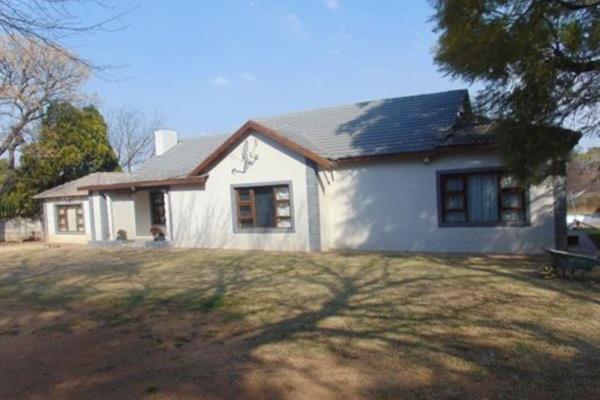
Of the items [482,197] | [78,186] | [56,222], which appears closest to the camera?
[482,197]

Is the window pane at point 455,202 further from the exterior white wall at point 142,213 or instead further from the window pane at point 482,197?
the exterior white wall at point 142,213

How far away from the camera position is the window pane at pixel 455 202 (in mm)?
14383

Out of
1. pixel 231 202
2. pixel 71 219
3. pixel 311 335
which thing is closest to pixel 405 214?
pixel 231 202

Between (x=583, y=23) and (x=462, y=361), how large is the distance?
7315mm

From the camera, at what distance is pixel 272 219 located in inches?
666

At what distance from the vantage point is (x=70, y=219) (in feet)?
84.9

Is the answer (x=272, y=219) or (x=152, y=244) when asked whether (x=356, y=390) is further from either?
(x=152, y=244)

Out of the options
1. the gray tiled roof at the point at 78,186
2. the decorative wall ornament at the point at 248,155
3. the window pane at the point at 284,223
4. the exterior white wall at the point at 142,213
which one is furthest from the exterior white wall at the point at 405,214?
the gray tiled roof at the point at 78,186

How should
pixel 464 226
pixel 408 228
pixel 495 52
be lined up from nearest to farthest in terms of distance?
pixel 495 52 < pixel 464 226 < pixel 408 228

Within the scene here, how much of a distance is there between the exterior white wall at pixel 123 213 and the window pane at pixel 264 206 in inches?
377

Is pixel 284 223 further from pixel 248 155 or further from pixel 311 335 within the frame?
pixel 311 335

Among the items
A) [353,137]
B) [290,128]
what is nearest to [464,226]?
[353,137]

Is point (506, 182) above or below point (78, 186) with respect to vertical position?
below

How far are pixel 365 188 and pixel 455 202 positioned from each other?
299cm
